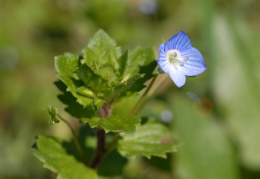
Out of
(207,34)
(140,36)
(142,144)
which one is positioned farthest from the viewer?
(140,36)

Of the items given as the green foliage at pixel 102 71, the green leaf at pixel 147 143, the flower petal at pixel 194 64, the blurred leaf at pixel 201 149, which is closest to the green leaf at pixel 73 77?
the green foliage at pixel 102 71

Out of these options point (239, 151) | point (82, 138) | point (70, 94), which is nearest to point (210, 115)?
point (239, 151)

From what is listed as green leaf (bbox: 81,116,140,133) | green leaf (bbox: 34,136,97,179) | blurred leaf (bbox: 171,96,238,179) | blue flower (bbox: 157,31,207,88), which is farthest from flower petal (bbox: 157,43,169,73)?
blurred leaf (bbox: 171,96,238,179)

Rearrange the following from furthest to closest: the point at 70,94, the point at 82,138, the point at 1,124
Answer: the point at 1,124 → the point at 82,138 → the point at 70,94

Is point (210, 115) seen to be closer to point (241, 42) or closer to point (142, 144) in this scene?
point (241, 42)

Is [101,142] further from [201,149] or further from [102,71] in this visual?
[201,149]

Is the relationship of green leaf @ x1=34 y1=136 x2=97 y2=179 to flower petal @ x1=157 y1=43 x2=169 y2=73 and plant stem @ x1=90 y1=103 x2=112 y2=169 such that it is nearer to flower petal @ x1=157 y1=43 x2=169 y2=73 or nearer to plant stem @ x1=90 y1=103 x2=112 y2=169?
plant stem @ x1=90 y1=103 x2=112 y2=169
